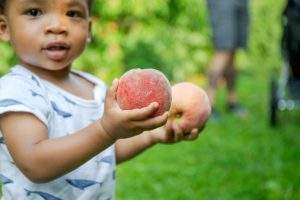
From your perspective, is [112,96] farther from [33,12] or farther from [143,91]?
[33,12]

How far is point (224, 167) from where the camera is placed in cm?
374

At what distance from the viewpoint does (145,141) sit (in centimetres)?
189

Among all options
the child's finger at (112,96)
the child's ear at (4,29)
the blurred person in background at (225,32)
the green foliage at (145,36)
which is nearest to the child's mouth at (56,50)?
the child's ear at (4,29)

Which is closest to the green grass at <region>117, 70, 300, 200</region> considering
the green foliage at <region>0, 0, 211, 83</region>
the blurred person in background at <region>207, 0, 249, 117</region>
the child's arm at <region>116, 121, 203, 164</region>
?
the blurred person in background at <region>207, 0, 249, 117</region>

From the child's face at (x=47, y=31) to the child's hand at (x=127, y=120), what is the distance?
307 mm

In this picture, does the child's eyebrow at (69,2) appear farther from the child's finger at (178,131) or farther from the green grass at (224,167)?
the green grass at (224,167)

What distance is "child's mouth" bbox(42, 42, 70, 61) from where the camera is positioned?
5.39 ft

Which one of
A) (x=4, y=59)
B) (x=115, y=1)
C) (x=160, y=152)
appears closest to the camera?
(x=160, y=152)

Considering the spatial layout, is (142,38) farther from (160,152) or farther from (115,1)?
(160,152)

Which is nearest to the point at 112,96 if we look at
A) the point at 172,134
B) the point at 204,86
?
the point at 172,134

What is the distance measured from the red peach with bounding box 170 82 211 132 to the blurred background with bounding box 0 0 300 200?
1.41 m

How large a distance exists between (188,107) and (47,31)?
403mm

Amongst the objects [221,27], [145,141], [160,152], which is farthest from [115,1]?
[145,141]

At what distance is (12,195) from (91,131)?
1.13 ft
